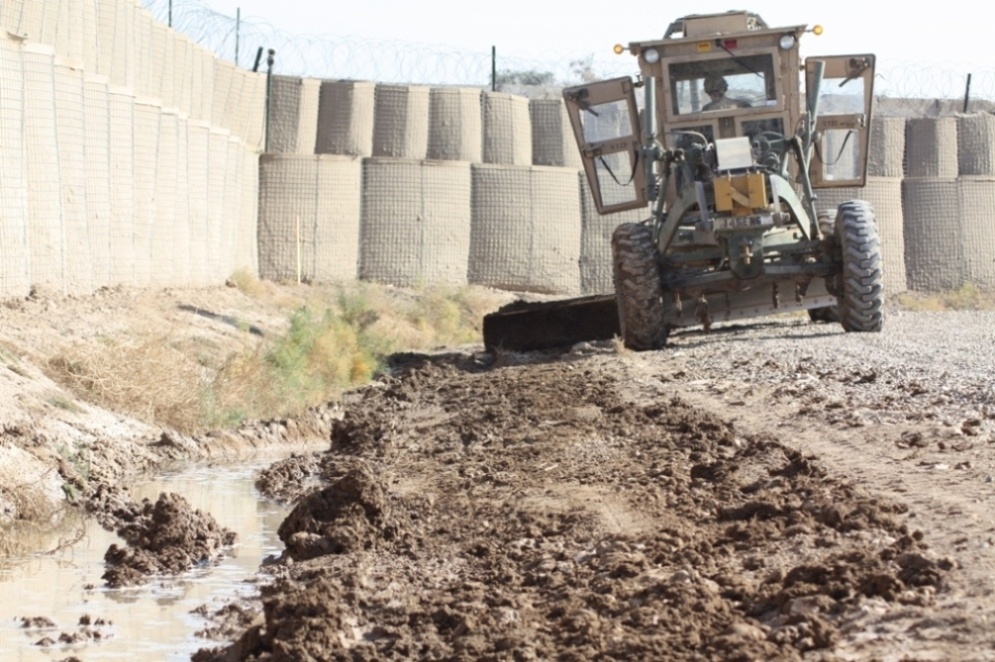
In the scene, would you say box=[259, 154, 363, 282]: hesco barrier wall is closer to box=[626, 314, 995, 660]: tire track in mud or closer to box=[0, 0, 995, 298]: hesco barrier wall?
box=[0, 0, 995, 298]: hesco barrier wall

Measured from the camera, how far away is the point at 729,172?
16484 mm

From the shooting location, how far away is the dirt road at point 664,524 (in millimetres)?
5582

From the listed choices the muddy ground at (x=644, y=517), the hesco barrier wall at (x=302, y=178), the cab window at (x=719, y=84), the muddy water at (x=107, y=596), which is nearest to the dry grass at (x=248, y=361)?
the muddy ground at (x=644, y=517)

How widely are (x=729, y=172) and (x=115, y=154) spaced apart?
7.32 meters

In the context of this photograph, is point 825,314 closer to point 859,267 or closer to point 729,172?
point 859,267

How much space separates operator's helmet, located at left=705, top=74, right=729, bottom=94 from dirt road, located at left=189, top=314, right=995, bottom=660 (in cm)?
433

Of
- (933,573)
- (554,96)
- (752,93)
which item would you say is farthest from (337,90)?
(933,573)

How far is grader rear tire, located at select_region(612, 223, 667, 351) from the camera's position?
55.1 ft

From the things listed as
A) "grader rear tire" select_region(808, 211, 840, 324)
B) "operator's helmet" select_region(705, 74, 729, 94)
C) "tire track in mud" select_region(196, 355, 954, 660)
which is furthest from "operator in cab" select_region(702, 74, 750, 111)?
"tire track in mud" select_region(196, 355, 954, 660)

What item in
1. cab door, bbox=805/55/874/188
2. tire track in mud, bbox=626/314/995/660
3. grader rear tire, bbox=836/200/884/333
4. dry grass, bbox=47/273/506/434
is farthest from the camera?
cab door, bbox=805/55/874/188

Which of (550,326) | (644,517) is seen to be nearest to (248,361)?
(550,326)

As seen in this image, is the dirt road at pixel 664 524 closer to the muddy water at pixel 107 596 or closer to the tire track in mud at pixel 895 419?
the tire track in mud at pixel 895 419

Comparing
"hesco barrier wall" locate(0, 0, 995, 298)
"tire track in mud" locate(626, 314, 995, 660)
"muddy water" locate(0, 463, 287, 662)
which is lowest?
"muddy water" locate(0, 463, 287, 662)

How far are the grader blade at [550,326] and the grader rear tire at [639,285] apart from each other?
7.71 ft
